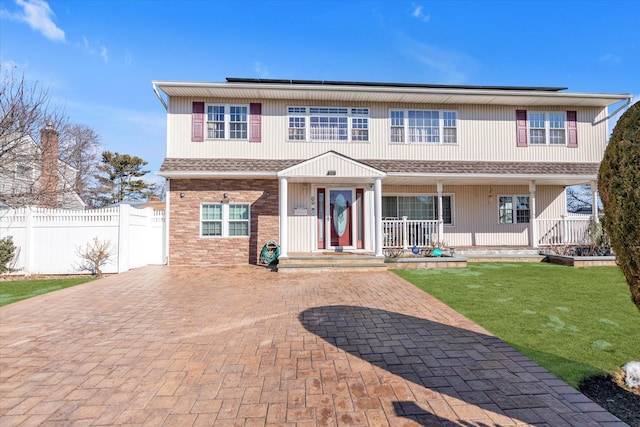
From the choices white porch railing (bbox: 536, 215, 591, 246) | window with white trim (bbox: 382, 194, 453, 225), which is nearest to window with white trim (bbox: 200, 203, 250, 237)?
window with white trim (bbox: 382, 194, 453, 225)

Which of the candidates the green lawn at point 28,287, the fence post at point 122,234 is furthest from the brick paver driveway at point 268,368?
the fence post at point 122,234

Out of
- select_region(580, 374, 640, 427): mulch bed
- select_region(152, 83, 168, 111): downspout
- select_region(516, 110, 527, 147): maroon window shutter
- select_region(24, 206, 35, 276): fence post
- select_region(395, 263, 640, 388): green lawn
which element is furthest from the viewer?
select_region(516, 110, 527, 147): maroon window shutter

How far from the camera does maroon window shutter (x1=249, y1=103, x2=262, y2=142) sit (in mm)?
12250

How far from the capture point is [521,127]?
43.3ft

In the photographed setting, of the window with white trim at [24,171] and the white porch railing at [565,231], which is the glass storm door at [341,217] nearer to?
the white porch railing at [565,231]

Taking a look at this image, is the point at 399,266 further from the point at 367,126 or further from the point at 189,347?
the point at 189,347

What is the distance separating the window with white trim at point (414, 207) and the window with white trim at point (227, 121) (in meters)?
6.67

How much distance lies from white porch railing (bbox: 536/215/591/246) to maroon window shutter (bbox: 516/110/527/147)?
11.3 feet

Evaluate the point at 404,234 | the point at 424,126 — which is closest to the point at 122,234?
the point at 404,234

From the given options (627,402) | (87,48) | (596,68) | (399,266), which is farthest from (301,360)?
(596,68)

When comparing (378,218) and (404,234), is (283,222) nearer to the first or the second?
(378,218)

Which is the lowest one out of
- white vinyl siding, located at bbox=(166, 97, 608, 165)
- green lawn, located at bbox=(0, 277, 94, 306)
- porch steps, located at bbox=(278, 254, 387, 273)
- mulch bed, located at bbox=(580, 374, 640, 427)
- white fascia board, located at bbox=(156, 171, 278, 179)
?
green lawn, located at bbox=(0, 277, 94, 306)

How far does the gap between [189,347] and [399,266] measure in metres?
7.87

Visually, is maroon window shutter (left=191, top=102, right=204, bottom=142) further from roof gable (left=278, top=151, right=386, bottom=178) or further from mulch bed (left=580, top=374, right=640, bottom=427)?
mulch bed (left=580, top=374, right=640, bottom=427)
